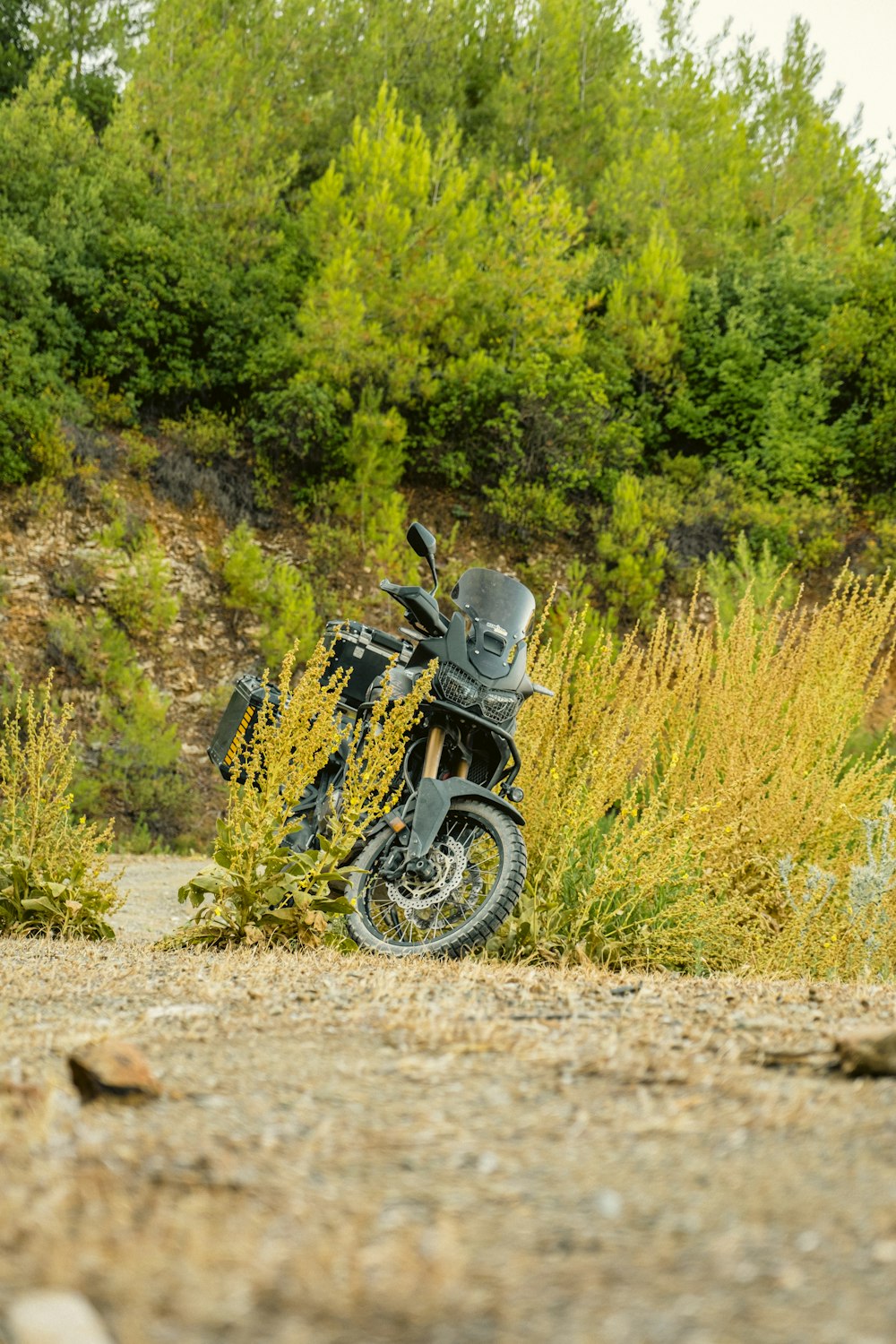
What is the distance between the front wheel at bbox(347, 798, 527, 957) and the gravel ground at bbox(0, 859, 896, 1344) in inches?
50.7

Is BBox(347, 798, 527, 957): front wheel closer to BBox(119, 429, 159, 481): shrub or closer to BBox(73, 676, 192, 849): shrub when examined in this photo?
BBox(73, 676, 192, 849): shrub

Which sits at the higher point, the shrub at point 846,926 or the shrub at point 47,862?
the shrub at point 846,926

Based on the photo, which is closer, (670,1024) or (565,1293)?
(565,1293)

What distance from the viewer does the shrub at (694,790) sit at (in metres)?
3.77

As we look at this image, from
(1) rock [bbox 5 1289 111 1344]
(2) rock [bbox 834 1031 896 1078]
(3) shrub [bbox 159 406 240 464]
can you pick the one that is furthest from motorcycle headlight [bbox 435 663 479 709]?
(3) shrub [bbox 159 406 240 464]

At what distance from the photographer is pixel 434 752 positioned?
3826 millimetres

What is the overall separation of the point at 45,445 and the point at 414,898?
10736 mm

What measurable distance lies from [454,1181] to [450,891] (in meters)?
2.39

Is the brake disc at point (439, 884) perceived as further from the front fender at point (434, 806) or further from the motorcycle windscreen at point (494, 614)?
the motorcycle windscreen at point (494, 614)

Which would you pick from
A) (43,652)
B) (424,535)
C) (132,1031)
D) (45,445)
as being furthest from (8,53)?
(132,1031)

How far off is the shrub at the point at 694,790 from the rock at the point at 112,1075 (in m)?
2.23

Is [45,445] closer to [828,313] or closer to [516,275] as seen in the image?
[516,275]

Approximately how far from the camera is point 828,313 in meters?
16.3

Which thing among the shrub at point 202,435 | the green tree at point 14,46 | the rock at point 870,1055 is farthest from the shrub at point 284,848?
the green tree at point 14,46
